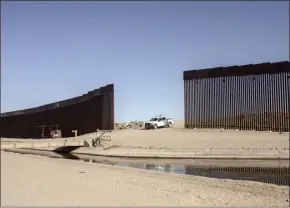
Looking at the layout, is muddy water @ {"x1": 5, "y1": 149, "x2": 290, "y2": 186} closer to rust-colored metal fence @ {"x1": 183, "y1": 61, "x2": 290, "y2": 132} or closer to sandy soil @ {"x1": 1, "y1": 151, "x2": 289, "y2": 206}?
sandy soil @ {"x1": 1, "y1": 151, "x2": 289, "y2": 206}

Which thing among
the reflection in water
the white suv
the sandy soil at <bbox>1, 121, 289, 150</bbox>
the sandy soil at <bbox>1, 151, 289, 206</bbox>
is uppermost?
the white suv

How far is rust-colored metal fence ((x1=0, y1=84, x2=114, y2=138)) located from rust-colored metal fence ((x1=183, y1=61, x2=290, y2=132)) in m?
8.79

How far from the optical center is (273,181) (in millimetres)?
16812

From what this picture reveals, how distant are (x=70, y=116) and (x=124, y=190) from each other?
35.1m

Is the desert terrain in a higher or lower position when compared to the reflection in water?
higher

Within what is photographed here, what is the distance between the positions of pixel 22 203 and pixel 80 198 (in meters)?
2.00

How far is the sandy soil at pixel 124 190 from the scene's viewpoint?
9.52 metres

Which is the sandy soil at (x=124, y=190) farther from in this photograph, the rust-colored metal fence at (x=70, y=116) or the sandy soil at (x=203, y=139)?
the rust-colored metal fence at (x=70, y=116)

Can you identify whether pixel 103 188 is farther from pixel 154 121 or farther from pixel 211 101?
pixel 154 121

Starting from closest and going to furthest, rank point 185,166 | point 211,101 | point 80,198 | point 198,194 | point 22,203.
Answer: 1. point 22,203
2. point 80,198
3. point 198,194
4. point 185,166
5. point 211,101

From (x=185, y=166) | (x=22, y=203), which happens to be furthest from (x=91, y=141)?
(x=22, y=203)

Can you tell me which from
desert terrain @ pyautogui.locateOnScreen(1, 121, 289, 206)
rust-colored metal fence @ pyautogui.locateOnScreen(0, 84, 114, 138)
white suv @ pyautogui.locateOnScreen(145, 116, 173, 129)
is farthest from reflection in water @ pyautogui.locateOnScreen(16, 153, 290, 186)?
white suv @ pyautogui.locateOnScreen(145, 116, 173, 129)

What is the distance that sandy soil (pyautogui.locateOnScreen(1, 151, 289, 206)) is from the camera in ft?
31.2

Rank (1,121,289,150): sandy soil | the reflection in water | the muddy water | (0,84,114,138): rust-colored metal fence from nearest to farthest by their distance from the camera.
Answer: the reflection in water, the muddy water, (1,121,289,150): sandy soil, (0,84,114,138): rust-colored metal fence
